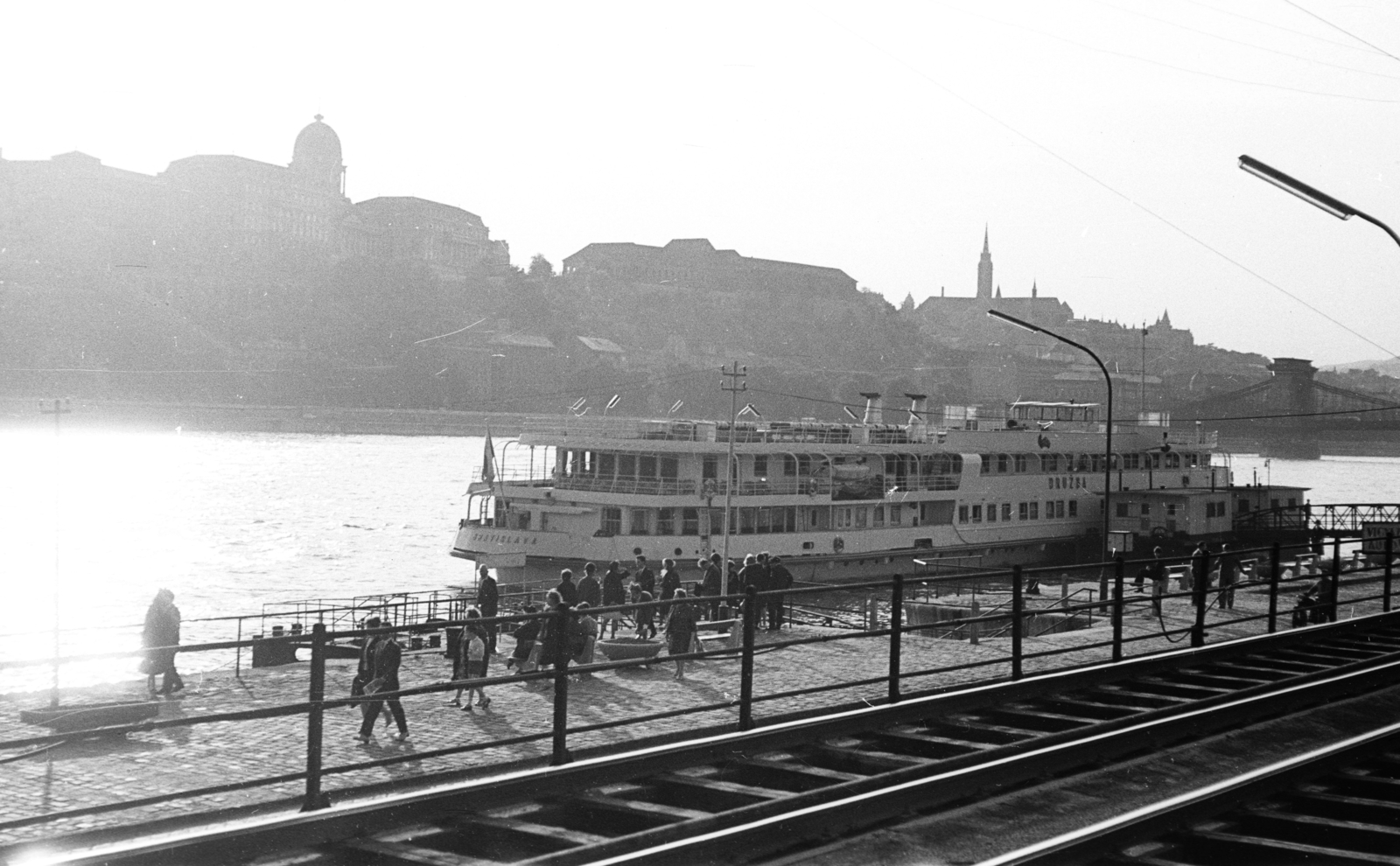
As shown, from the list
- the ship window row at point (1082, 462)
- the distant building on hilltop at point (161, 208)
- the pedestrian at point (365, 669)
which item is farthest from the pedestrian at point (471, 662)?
the distant building on hilltop at point (161, 208)

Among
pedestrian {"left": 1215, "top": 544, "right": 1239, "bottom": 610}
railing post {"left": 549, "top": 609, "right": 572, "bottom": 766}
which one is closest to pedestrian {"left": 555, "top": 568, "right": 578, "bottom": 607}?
railing post {"left": 549, "top": 609, "right": 572, "bottom": 766}

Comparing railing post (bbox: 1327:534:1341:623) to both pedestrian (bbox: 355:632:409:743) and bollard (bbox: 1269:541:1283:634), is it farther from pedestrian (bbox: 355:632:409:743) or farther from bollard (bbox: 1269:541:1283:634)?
pedestrian (bbox: 355:632:409:743)

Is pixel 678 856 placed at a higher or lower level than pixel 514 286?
lower

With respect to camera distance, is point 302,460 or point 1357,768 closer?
point 1357,768

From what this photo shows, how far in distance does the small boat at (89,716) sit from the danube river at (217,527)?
1.01 meters

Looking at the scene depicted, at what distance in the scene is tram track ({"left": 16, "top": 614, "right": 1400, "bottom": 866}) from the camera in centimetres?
636

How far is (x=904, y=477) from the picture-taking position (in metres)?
41.8

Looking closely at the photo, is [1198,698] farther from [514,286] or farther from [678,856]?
[514,286]

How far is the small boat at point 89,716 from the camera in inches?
523

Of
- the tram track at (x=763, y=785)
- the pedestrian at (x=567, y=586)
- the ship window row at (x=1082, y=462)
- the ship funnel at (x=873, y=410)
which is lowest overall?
the tram track at (x=763, y=785)

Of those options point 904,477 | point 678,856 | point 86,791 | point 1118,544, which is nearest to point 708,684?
point 86,791

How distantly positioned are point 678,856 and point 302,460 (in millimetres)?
114958

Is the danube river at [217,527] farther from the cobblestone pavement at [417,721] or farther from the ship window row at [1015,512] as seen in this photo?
the ship window row at [1015,512]

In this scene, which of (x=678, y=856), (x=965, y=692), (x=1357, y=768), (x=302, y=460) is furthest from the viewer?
Answer: (x=302, y=460)
